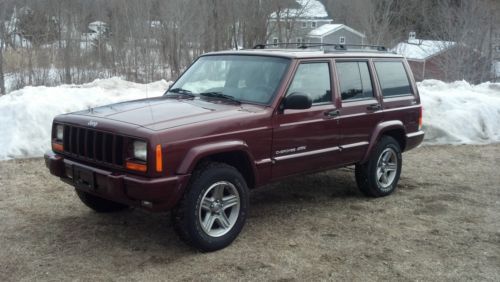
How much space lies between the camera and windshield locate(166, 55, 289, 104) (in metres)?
5.41

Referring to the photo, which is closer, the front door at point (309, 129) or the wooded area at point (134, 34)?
the front door at point (309, 129)

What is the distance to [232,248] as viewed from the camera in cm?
491

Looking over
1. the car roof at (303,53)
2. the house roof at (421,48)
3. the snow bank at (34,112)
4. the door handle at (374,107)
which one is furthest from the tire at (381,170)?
the house roof at (421,48)

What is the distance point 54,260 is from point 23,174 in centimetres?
329

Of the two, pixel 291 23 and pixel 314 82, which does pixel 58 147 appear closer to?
pixel 314 82

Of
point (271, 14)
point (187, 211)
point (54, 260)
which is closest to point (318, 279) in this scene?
point (187, 211)

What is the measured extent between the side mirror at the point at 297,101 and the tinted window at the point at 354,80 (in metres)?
0.99

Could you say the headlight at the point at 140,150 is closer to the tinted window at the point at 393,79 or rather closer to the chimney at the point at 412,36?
the tinted window at the point at 393,79

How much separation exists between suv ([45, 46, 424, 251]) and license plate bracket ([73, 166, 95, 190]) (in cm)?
1

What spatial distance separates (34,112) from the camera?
29.4 feet

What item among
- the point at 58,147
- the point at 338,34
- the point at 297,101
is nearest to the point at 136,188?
the point at 58,147

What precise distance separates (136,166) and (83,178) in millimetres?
695

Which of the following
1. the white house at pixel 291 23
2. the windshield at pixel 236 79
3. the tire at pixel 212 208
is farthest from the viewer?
the white house at pixel 291 23

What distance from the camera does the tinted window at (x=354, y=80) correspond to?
6082 millimetres
